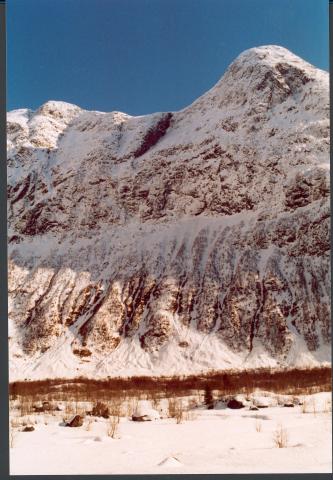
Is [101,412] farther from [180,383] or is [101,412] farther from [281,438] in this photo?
[180,383]

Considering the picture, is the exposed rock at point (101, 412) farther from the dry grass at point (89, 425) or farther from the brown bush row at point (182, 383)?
the brown bush row at point (182, 383)

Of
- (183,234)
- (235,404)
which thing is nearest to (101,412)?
(235,404)

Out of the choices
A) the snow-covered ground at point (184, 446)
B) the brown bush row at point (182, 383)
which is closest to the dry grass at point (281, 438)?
the snow-covered ground at point (184, 446)

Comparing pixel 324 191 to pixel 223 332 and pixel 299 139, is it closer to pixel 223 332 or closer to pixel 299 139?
pixel 299 139

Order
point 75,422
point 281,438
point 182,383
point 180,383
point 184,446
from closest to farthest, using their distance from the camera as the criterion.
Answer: point 281,438, point 184,446, point 75,422, point 182,383, point 180,383

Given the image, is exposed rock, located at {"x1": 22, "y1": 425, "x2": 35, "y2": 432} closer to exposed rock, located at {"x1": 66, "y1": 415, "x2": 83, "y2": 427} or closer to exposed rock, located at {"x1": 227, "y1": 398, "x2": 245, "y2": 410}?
exposed rock, located at {"x1": 66, "y1": 415, "x2": 83, "y2": 427}

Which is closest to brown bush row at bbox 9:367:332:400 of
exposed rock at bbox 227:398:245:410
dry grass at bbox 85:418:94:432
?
exposed rock at bbox 227:398:245:410

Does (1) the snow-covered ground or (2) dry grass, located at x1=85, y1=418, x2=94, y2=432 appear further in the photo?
(2) dry grass, located at x1=85, y1=418, x2=94, y2=432
